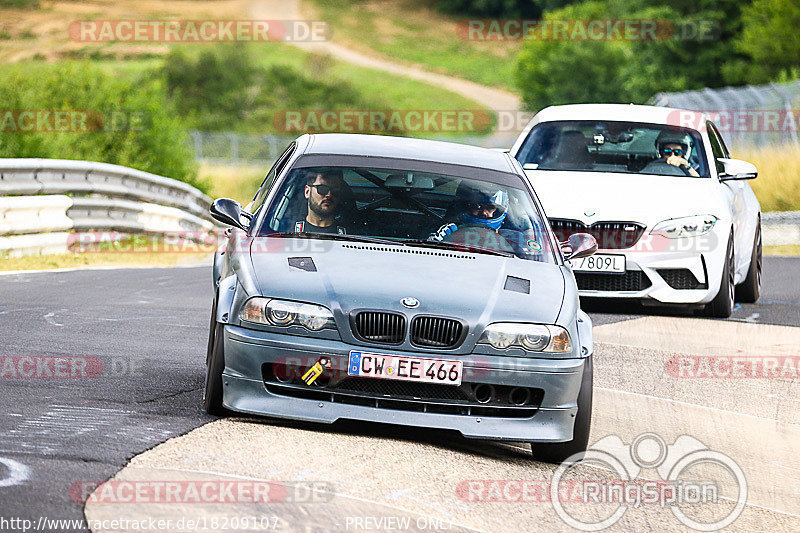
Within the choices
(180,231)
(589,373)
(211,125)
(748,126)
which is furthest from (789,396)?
(211,125)

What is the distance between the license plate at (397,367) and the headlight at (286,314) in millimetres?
209

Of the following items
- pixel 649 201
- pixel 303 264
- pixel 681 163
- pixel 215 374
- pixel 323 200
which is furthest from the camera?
pixel 681 163

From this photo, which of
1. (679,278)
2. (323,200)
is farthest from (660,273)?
(323,200)

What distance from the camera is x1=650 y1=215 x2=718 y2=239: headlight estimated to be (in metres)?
11.0

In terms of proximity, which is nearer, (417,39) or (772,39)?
(772,39)

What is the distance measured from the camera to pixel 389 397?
6027 mm

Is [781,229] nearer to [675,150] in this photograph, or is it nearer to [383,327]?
[675,150]

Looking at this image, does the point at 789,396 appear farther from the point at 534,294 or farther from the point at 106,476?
the point at 106,476

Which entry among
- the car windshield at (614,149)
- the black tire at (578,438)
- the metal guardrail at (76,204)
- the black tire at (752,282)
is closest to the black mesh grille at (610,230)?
the car windshield at (614,149)

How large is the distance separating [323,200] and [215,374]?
1.44 meters

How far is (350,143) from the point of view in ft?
25.9

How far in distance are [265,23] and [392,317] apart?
112701 millimetres

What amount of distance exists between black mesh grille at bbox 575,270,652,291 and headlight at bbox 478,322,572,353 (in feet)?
16.1

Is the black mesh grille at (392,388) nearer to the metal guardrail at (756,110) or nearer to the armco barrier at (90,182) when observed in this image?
the armco barrier at (90,182)
